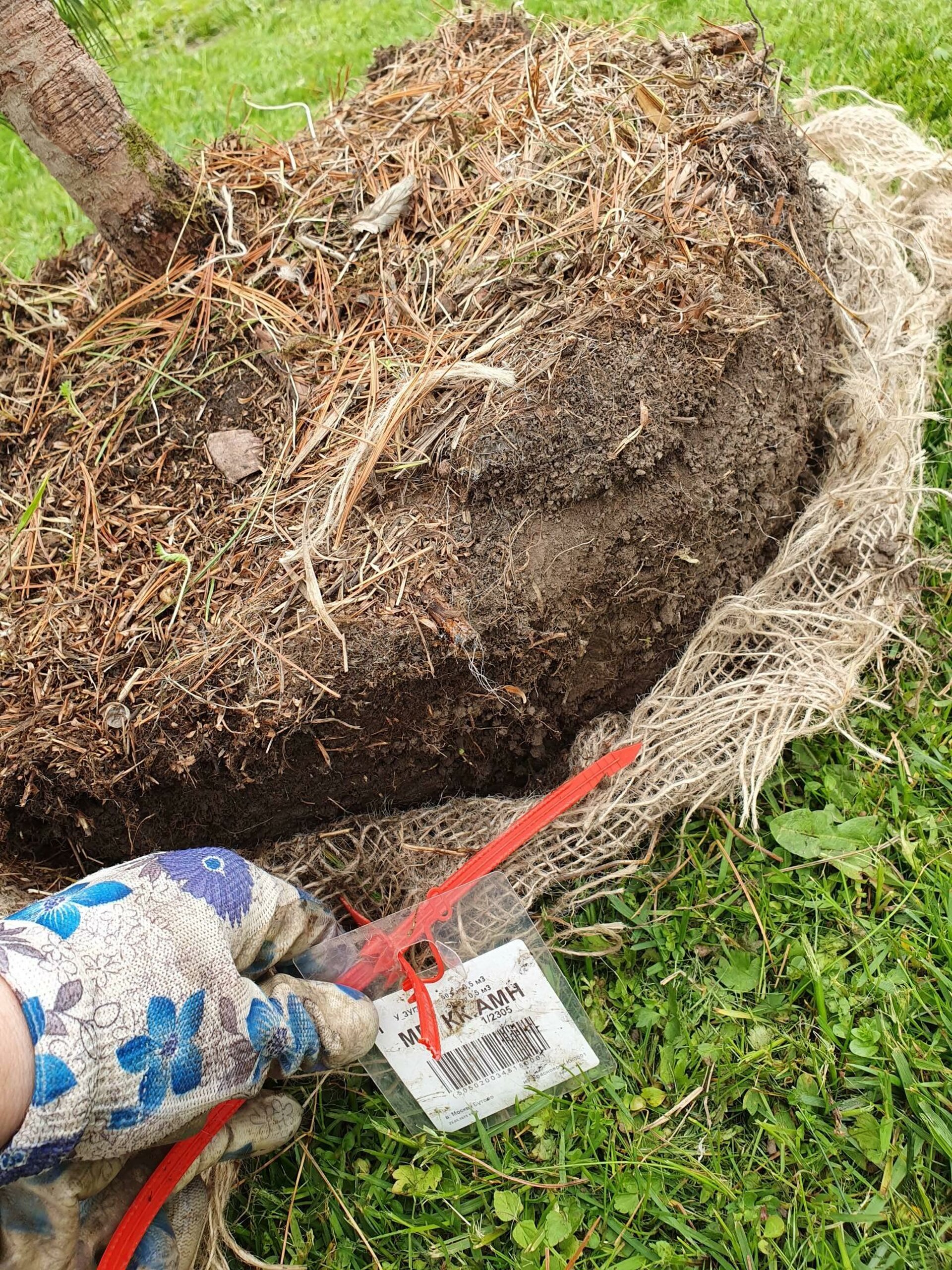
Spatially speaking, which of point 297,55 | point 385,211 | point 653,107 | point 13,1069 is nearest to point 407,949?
point 13,1069

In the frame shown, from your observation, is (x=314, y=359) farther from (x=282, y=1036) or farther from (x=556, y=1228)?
(x=556, y=1228)

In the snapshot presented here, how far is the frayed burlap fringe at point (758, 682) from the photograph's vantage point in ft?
5.80

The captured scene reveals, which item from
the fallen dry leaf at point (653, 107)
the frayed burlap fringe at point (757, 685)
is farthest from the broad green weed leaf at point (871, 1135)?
the fallen dry leaf at point (653, 107)

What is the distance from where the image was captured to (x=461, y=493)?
1710 millimetres

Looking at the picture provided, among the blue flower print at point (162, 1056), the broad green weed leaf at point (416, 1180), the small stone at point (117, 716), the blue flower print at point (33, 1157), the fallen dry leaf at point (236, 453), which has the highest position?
the fallen dry leaf at point (236, 453)

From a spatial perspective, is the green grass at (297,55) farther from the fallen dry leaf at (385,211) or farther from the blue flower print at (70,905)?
the blue flower print at (70,905)

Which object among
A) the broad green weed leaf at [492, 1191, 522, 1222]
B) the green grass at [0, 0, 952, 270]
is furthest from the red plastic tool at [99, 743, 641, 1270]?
the green grass at [0, 0, 952, 270]

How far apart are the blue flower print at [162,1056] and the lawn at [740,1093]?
45 cm

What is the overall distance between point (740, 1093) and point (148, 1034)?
908 mm

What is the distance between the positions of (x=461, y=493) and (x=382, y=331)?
1.36 feet

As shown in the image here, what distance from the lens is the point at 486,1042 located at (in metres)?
1.65

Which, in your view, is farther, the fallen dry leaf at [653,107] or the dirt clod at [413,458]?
the fallen dry leaf at [653,107]

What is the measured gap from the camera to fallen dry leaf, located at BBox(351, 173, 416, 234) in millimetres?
2020

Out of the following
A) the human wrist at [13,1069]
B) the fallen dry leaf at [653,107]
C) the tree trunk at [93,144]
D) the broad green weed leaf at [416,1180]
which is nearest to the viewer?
the human wrist at [13,1069]
